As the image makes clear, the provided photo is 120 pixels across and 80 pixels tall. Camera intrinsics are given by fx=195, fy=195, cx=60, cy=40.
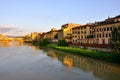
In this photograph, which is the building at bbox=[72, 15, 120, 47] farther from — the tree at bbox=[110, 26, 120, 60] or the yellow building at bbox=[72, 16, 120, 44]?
the tree at bbox=[110, 26, 120, 60]

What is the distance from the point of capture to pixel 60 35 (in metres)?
88.8

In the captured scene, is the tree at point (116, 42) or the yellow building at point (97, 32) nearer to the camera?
the tree at point (116, 42)

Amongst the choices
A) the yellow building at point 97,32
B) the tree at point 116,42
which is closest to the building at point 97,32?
the yellow building at point 97,32

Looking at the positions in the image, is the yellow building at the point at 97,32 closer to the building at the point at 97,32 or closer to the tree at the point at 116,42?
the building at the point at 97,32

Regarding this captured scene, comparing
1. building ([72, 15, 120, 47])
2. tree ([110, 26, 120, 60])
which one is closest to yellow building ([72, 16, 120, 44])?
building ([72, 15, 120, 47])

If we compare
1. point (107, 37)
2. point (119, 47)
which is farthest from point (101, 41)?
point (119, 47)

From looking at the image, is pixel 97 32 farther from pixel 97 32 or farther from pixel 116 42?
pixel 116 42

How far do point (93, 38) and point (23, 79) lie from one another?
38603mm

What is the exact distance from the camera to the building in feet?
165

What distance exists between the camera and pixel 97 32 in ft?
185

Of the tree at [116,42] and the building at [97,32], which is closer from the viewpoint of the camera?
the tree at [116,42]

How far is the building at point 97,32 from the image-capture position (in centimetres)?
5029

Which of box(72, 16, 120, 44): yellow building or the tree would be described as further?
box(72, 16, 120, 44): yellow building

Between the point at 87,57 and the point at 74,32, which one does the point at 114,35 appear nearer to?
the point at 87,57
